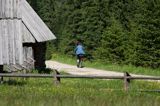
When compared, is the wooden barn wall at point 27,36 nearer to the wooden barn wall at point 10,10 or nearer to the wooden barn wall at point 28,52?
the wooden barn wall at point 28,52

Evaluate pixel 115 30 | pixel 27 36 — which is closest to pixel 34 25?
pixel 27 36

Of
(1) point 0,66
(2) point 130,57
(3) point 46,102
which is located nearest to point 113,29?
(2) point 130,57

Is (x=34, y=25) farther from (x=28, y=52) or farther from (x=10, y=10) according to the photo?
(x=10, y=10)

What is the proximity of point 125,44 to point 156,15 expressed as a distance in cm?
755

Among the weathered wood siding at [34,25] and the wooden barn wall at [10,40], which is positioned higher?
the weathered wood siding at [34,25]

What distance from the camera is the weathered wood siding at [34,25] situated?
3222 centimetres

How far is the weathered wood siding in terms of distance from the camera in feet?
106

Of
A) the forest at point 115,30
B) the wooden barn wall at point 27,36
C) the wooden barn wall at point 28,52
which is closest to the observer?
the wooden barn wall at point 27,36

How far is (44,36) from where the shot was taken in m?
33.8

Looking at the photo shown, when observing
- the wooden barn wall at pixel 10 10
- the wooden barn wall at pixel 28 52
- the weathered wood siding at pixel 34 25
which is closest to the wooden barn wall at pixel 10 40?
the wooden barn wall at pixel 10 10

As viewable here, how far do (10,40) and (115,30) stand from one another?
76.9 feet

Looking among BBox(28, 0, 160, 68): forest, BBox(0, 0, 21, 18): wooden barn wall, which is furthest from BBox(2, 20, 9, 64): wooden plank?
BBox(28, 0, 160, 68): forest

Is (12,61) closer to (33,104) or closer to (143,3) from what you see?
(33,104)

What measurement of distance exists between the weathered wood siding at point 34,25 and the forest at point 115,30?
7.86 m
